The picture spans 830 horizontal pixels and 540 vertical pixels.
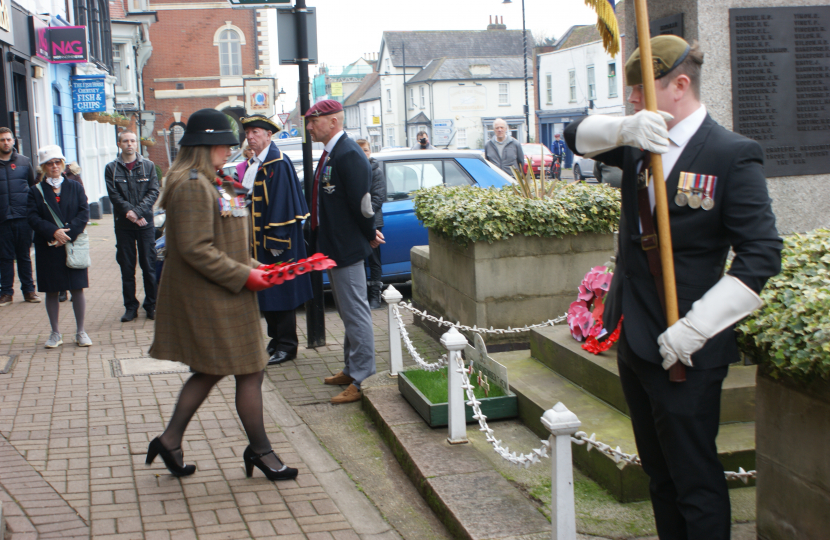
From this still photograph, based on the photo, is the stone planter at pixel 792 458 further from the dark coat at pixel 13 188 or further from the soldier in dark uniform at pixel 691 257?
the dark coat at pixel 13 188

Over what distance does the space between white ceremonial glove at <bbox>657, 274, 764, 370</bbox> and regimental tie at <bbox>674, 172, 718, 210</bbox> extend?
0.25m

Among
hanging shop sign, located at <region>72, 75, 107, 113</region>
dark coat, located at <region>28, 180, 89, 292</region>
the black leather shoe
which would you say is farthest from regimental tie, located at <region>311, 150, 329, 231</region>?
hanging shop sign, located at <region>72, 75, 107, 113</region>

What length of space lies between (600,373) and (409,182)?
17.8 feet

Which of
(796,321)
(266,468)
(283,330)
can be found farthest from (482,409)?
(283,330)

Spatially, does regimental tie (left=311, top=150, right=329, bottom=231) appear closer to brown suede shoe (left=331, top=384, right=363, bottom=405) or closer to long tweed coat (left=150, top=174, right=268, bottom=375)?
brown suede shoe (left=331, top=384, right=363, bottom=405)

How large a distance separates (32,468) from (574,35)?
5512 cm

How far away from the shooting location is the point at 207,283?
4062 millimetres

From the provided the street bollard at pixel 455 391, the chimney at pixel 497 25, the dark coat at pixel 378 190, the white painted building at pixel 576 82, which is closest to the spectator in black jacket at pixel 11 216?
the dark coat at pixel 378 190

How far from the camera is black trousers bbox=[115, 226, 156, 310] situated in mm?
9062

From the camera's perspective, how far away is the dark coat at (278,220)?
21.6 feet

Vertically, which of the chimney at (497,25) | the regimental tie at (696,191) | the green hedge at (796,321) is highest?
the chimney at (497,25)

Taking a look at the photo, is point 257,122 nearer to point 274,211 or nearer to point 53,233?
point 274,211

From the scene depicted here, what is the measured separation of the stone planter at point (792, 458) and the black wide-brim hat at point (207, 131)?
273 cm

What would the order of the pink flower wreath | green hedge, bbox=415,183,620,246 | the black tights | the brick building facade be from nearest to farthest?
the black tights, the pink flower wreath, green hedge, bbox=415,183,620,246, the brick building facade
